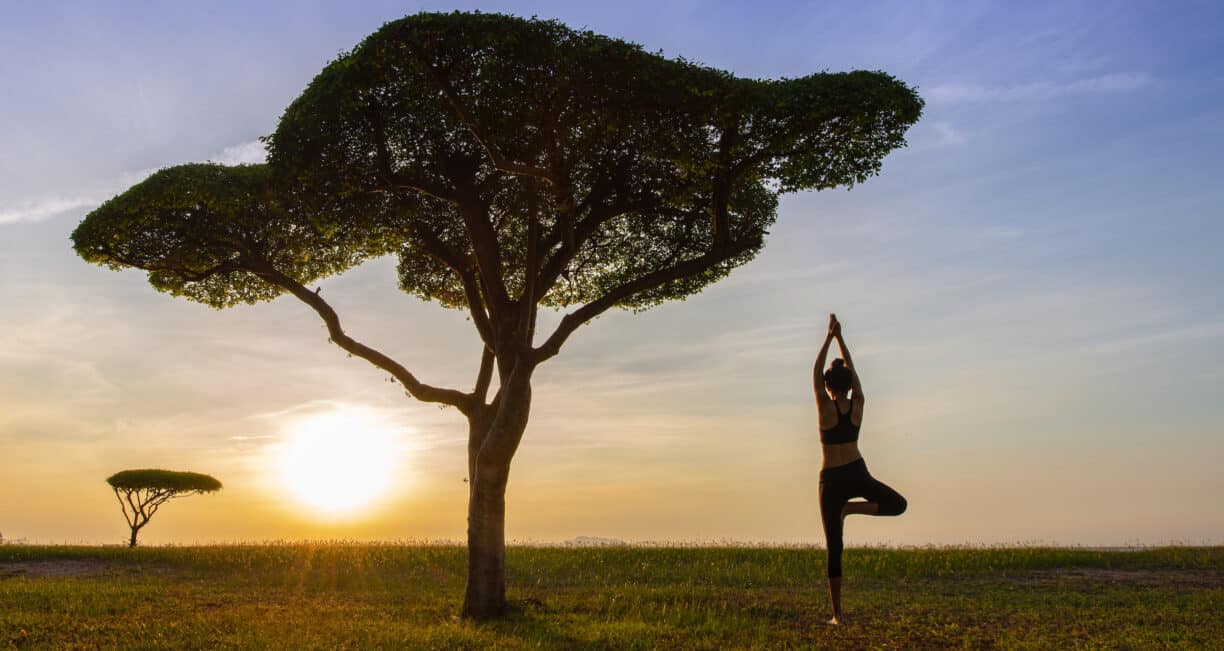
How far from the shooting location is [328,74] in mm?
17516

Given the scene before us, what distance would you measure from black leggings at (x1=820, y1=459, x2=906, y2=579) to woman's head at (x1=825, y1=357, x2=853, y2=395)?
110cm

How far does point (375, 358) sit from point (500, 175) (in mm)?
4829

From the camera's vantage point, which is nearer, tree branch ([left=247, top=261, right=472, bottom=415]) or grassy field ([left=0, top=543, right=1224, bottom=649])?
grassy field ([left=0, top=543, right=1224, bottom=649])

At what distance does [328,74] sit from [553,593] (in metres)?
12.8

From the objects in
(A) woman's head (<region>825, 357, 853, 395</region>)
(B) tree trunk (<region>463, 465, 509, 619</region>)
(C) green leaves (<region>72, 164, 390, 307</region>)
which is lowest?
(B) tree trunk (<region>463, 465, 509, 619</region>)

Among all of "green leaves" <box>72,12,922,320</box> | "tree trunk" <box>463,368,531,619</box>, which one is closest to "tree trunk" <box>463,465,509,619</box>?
"tree trunk" <box>463,368,531,619</box>

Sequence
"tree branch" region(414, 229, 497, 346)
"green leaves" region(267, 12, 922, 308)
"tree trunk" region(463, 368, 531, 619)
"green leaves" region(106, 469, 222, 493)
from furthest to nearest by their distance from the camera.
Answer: "green leaves" region(106, 469, 222, 493) < "tree branch" region(414, 229, 497, 346) < "tree trunk" region(463, 368, 531, 619) < "green leaves" region(267, 12, 922, 308)

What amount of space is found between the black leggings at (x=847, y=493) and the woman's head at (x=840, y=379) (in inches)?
43.4

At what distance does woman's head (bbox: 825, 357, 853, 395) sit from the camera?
43.4ft

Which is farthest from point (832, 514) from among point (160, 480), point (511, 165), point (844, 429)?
point (160, 480)

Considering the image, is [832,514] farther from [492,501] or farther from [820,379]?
[492,501]

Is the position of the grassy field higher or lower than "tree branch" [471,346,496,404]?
lower

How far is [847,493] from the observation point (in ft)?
43.2

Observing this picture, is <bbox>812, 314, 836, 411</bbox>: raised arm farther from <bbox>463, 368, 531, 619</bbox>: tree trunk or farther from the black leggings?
<bbox>463, 368, 531, 619</bbox>: tree trunk
